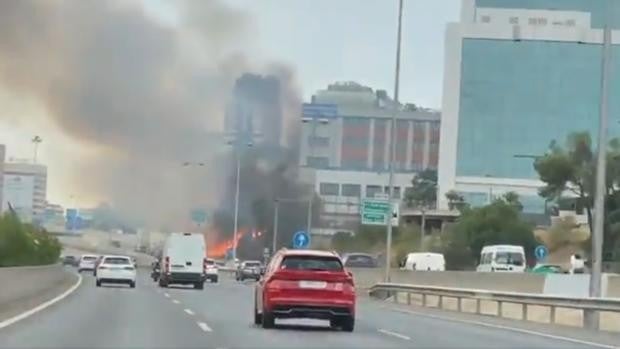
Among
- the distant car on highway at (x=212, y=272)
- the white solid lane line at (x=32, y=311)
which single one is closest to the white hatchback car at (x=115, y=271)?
the white solid lane line at (x=32, y=311)

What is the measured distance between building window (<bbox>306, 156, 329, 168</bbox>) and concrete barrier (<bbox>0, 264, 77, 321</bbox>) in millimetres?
48809

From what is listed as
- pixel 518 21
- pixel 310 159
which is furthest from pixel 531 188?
pixel 310 159

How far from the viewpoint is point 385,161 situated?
4631 inches

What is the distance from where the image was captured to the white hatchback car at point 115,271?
5825 centimetres

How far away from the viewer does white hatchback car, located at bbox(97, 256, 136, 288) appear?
5825 centimetres

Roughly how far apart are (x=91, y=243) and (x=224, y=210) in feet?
153

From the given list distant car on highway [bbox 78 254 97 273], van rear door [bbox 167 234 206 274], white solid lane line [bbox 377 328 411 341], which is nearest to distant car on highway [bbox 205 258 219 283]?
van rear door [bbox 167 234 206 274]

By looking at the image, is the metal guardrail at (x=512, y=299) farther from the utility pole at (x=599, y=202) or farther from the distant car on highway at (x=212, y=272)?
the distant car on highway at (x=212, y=272)

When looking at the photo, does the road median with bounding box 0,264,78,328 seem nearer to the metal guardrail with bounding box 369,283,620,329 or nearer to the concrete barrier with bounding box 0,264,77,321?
the concrete barrier with bounding box 0,264,77,321

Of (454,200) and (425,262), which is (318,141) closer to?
(454,200)

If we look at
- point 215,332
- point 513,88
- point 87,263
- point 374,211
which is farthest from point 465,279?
point 513,88

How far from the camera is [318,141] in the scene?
366ft

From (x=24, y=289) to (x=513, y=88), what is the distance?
4747 inches

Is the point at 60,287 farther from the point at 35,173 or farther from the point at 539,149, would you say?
the point at 539,149
